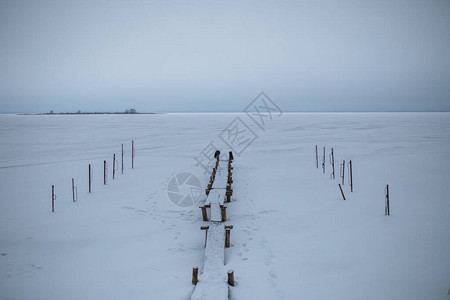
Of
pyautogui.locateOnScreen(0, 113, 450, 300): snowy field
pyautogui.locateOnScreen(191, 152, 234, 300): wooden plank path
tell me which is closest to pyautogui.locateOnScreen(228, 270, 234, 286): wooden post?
pyautogui.locateOnScreen(191, 152, 234, 300): wooden plank path

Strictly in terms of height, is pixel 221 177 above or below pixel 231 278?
above

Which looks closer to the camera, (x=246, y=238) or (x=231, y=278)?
(x=231, y=278)

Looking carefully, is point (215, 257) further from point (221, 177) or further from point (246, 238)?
point (221, 177)

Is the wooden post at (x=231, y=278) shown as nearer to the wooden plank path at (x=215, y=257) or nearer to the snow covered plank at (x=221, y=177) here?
the wooden plank path at (x=215, y=257)

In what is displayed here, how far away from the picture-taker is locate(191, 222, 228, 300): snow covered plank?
3961mm

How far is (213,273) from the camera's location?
445cm

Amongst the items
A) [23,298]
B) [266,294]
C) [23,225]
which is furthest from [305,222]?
[23,225]

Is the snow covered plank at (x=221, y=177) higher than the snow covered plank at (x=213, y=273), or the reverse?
the snow covered plank at (x=221, y=177)

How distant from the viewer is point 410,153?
1553cm

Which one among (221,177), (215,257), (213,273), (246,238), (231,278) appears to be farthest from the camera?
(221,177)

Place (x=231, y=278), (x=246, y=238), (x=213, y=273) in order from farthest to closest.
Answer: (x=246, y=238), (x=213, y=273), (x=231, y=278)

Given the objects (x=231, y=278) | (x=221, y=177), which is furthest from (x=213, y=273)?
(x=221, y=177)

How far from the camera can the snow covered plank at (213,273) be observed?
13.0ft

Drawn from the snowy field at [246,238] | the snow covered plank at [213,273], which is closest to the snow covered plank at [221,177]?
the snowy field at [246,238]
